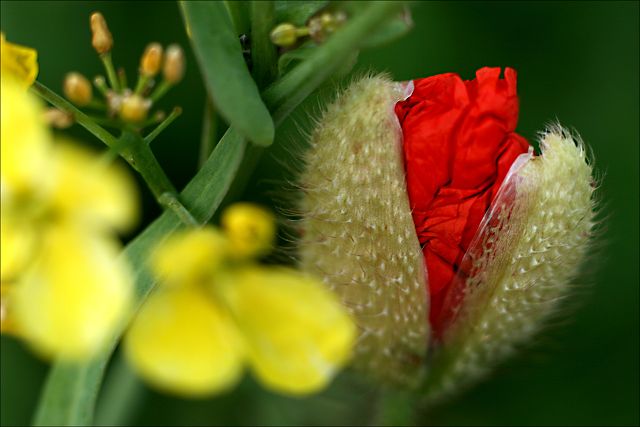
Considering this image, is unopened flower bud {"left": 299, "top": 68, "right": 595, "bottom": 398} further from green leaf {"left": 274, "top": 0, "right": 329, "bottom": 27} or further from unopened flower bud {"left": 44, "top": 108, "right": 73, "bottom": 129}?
unopened flower bud {"left": 44, "top": 108, "right": 73, "bottom": 129}

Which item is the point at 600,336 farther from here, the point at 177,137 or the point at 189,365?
the point at 189,365

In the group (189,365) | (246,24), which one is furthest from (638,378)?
(189,365)

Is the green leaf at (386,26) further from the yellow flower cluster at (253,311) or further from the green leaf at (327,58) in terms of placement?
the yellow flower cluster at (253,311)

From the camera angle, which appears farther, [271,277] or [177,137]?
[177,137]

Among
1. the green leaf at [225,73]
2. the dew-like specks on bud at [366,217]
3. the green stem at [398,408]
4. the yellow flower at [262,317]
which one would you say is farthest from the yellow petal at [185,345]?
the green stem at [398,408]

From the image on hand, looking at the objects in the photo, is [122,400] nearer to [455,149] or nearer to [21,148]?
[455,149]

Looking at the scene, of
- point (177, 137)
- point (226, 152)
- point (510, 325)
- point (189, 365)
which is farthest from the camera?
point (177, 137)
